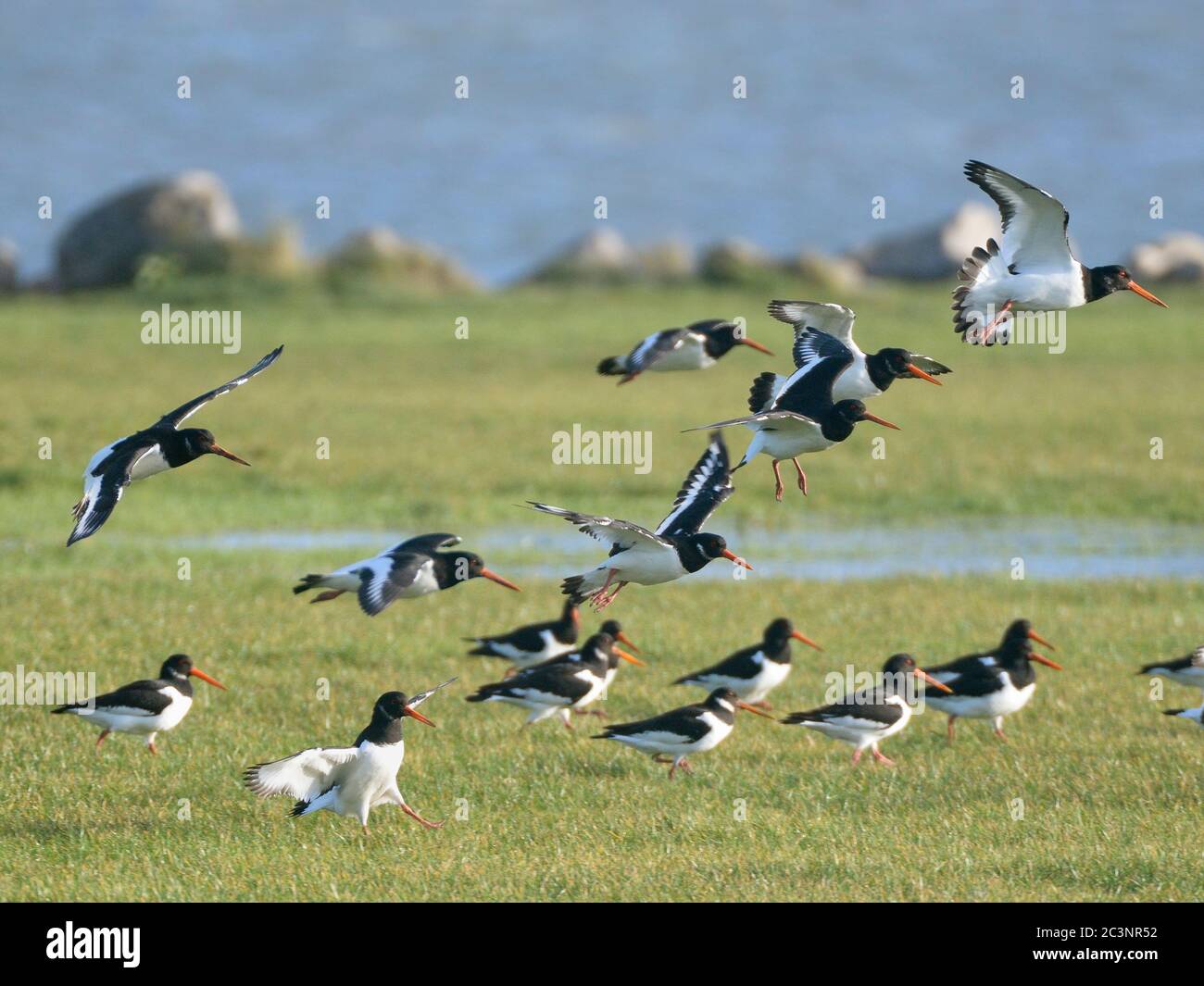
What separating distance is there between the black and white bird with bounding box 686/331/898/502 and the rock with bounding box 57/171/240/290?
154ft

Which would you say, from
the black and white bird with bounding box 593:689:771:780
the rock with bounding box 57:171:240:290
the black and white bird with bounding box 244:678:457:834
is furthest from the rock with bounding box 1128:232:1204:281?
the black and white bird with bounding box 244:678:457:834

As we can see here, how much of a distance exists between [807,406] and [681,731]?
2.55 metres

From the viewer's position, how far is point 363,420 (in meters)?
29.3

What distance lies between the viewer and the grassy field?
955 cm

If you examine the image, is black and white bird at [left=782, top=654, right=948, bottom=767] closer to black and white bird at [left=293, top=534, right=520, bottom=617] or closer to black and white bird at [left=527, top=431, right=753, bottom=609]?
black and white bird at [left=527, top=431, right=753, bottom=609]

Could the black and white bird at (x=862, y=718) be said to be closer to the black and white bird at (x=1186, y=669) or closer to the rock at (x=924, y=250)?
the black and white bird at (x=1186, y=669)

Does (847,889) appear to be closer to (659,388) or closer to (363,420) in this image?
(363,420)

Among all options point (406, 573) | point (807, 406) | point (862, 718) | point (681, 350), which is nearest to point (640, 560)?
point (807, 406)

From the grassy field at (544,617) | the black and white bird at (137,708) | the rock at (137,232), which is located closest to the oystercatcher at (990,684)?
the grassy field at (544,617)

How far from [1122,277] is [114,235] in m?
50.5

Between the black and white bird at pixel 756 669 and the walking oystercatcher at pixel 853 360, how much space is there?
10.3 feet

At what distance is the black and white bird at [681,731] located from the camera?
1114 centimetres
